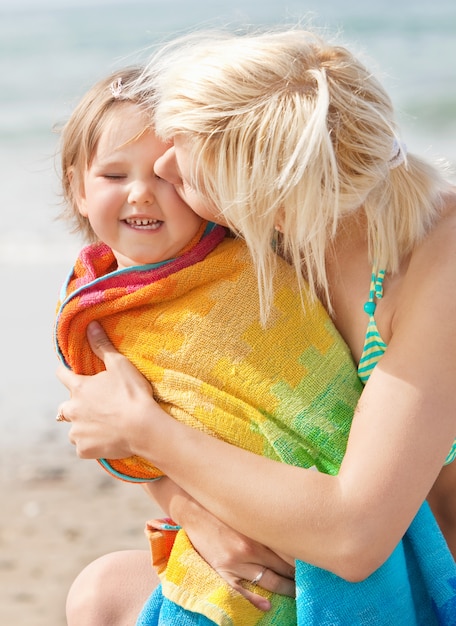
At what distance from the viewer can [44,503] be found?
445cm

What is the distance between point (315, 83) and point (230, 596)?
1.07 metres

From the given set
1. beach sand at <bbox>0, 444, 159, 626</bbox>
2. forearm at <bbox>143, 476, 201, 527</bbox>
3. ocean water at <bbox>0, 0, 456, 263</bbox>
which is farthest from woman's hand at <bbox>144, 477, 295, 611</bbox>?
ocean water at <bbox>0, 0, 456, 263</bbox>

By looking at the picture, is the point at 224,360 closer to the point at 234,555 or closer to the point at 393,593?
the point at 234,555

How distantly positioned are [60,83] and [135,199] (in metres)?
13.5

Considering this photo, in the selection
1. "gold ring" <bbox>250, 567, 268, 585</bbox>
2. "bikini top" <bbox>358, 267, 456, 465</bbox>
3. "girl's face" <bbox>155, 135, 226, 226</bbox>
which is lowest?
"gold ring" <bbox>250, 567, 268, 585</bbox>

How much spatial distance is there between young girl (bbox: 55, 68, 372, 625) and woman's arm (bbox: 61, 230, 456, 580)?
0.35 feet

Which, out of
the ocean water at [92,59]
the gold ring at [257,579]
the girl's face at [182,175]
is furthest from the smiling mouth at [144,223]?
the ocean water at [92,59]

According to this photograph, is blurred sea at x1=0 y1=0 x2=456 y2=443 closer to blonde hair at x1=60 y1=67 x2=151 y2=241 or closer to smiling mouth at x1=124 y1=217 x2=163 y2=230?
blonde hair at x1=60 y1=67 x2=151 y2=241

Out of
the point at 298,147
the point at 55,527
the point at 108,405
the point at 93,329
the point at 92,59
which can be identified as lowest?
the point at 55,527

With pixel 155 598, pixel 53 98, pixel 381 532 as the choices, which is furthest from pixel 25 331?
pixel 53 98

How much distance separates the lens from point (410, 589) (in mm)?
1952

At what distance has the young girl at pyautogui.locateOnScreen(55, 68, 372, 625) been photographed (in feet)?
6.30

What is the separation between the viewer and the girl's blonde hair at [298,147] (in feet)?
5.76

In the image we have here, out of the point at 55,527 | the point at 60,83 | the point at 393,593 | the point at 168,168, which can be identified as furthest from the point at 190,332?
the point at 60,83
